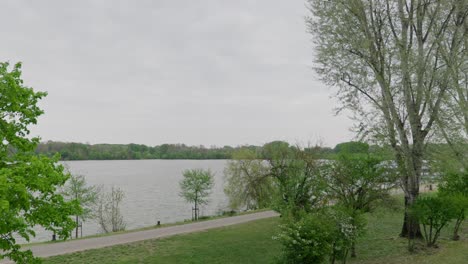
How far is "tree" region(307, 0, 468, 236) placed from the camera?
13.9m

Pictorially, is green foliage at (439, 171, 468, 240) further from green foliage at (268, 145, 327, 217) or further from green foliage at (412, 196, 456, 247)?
green foliage at (268, 145, 327, 217)

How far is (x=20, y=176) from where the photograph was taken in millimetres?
6203

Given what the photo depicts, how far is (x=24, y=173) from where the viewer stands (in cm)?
659

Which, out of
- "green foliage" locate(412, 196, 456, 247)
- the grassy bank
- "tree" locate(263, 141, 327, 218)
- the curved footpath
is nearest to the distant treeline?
the curved footpath

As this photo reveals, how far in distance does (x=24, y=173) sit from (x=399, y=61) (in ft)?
47.0

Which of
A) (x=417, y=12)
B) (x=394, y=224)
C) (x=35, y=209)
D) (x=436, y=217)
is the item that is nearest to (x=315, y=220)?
(x=436, y=217)

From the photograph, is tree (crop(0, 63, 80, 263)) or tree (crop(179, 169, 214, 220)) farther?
tree (crop(179, 169, 214, 220))

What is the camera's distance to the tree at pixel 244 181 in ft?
114

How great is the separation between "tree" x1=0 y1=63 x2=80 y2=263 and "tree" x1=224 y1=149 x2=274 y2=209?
27.1 m

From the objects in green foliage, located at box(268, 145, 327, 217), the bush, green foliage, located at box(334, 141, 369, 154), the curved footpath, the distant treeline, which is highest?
the distant treeline

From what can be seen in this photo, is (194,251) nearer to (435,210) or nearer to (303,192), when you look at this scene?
(303,192)

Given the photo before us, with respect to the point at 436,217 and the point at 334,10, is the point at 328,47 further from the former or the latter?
the point at 436,217

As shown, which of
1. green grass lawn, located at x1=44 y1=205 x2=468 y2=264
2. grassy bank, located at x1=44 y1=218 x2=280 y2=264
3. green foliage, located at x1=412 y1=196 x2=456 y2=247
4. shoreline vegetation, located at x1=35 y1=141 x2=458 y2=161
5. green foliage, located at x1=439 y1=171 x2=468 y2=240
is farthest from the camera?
shoreline vegetation, located at x1=35 y1=141 x2=458 y2=161

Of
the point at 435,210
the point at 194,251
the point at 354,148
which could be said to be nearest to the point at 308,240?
the point at 435,210
